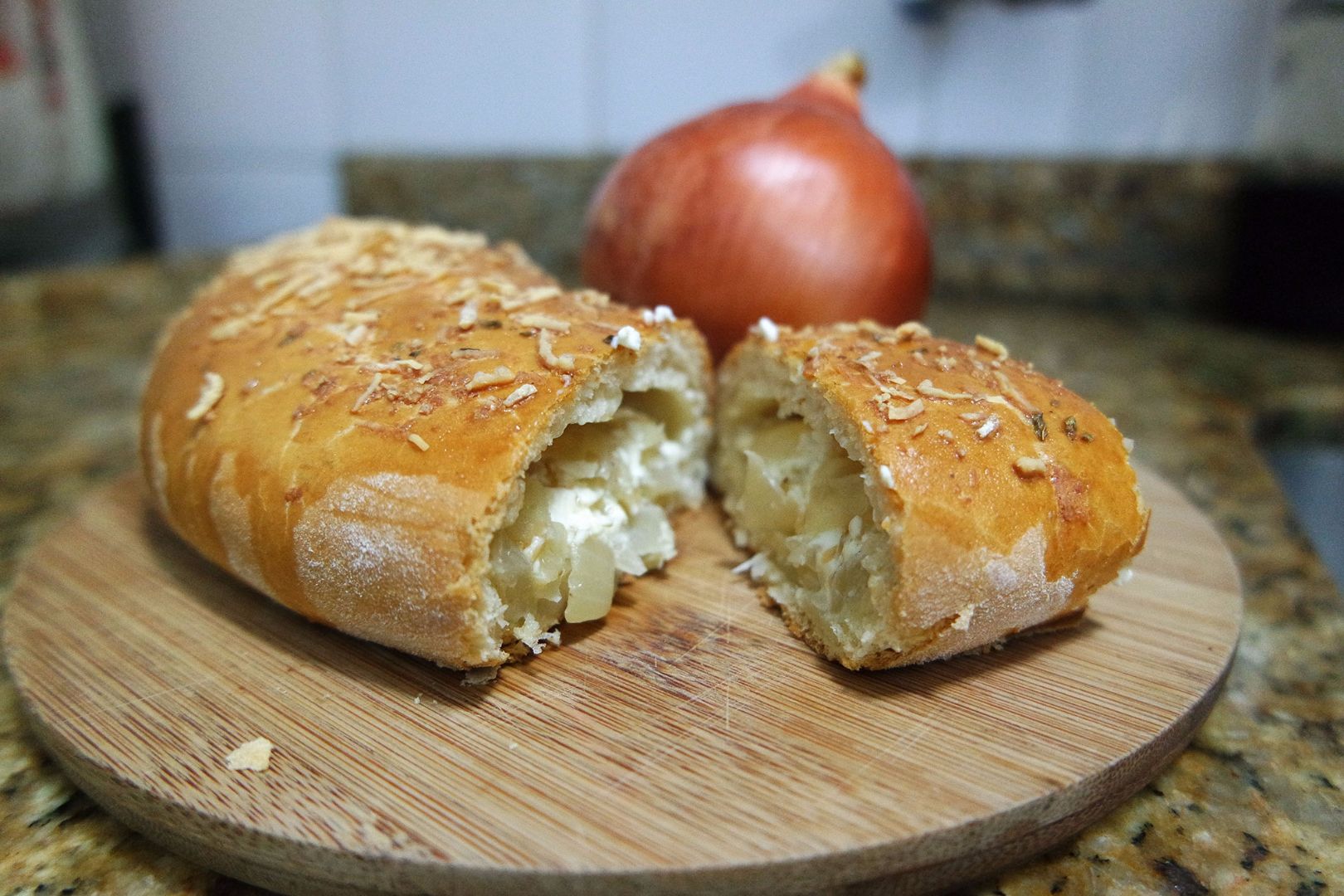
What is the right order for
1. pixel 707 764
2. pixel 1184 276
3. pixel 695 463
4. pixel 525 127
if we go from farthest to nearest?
pixel 525 127 < pixel 1184 276 < pixel 695 463 < pixel 707 764

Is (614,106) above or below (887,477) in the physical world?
above

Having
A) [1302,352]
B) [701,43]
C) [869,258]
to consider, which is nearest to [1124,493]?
[869,258]

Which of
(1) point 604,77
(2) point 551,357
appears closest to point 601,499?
(2) point 551,357

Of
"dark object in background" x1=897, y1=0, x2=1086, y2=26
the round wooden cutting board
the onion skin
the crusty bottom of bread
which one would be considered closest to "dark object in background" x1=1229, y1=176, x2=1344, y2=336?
"dark object in background" x1=897, y1=0, x2=1086, y2=26

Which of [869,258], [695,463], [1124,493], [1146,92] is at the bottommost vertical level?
[695,463]

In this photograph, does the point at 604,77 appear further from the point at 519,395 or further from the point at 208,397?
the point at 519,395

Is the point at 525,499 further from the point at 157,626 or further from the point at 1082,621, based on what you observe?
the point at 1082,621

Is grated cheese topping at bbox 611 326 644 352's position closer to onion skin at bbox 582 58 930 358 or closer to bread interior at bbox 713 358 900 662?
bread interior at bbox 713 358 900 662
